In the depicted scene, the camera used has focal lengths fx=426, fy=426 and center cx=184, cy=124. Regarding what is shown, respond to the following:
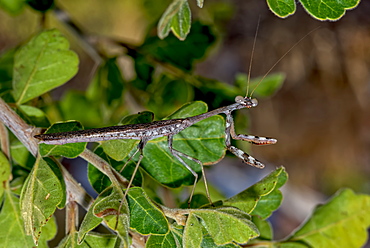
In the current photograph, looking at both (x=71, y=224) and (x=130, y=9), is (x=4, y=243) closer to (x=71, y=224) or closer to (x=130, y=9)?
(x=71, y=224)

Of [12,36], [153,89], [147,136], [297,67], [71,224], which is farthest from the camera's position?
[297,67]

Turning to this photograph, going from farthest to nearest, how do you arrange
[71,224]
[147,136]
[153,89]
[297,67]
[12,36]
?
[297,67], [12,36], [153,89], [147,136], [71,224]

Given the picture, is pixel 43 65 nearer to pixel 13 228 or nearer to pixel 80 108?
pixel 13 228

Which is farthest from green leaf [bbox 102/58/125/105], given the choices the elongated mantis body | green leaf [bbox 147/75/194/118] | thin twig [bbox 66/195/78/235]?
thin twig [bbox 66/195/78/235]

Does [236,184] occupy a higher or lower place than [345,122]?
lower

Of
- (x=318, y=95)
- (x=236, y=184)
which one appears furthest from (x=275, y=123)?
(x=236, y=184)

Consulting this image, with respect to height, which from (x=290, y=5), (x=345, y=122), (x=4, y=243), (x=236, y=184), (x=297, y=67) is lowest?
(x=236, y=184)

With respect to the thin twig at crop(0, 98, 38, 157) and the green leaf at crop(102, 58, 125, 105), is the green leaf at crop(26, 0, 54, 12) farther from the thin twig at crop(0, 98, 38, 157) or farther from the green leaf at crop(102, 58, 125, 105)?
the thin twig at crop(0, 98, 38, 157)
